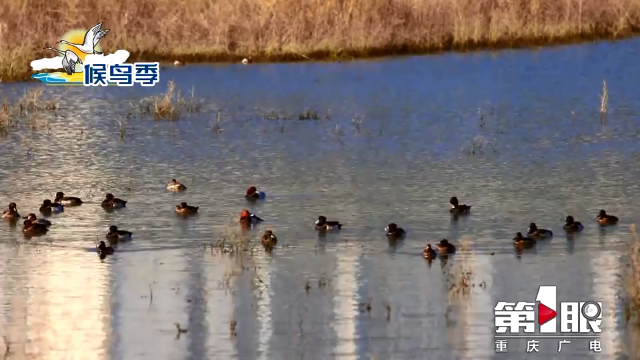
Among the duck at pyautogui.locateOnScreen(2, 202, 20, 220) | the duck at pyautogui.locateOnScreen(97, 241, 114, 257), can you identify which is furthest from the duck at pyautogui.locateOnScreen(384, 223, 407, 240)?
the duck at pyautogui.locateOnScreen(2, 202, 20, 220)

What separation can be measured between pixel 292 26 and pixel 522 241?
65.7ft

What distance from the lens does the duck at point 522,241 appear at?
1614 cm

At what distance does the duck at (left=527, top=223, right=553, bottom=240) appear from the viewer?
655 inches

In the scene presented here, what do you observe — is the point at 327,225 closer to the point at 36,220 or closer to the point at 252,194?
the point at 252,194

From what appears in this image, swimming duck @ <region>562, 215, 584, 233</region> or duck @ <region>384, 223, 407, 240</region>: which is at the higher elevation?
swimming duck @ <region>562, 215, 584, 233</region>

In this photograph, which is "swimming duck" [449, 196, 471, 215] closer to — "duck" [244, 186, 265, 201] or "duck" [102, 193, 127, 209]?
"duck" [244, 186, 265, 201]

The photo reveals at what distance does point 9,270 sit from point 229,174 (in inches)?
269

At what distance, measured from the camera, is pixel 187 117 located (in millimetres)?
28156

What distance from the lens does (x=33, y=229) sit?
17844mm

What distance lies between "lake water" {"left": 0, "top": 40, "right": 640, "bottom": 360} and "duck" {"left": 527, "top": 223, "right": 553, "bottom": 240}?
6.4 inches

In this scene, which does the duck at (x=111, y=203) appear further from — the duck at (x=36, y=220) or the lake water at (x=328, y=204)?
the duck at (x=36, y=220)

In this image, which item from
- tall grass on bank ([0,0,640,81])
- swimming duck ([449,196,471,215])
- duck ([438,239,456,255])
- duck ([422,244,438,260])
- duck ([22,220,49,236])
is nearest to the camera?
duck ([422,244,438,260])

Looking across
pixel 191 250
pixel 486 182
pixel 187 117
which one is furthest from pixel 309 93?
pixel 191 250

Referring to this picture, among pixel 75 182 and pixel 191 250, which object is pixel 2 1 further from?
pixel 191 250
